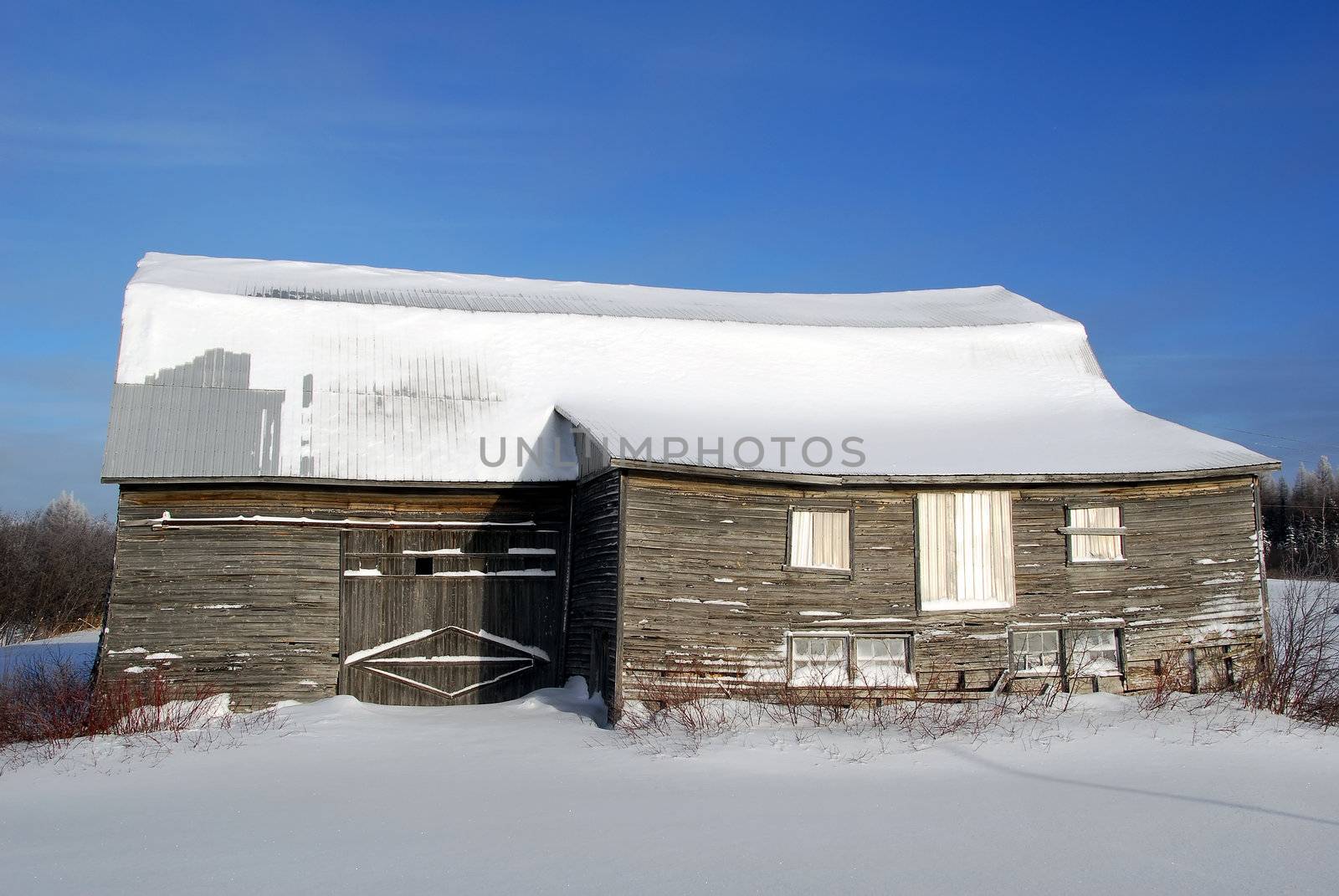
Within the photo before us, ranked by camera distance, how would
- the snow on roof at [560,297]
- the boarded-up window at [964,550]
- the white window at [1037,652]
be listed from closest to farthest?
the boarded-up window at [964,550] → the white window at [1037,652] → the snow on roof at [560,297]

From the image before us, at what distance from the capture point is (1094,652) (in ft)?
53.6

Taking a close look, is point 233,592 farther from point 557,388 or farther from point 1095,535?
point 1095,535

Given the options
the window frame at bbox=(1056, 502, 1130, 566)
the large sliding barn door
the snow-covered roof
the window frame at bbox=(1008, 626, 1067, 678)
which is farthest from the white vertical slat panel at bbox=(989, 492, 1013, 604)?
the large sliding barn door

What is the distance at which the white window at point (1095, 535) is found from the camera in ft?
53.6

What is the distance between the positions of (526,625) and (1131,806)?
30.4ft

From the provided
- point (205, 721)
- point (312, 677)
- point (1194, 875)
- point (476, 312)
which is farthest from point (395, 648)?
point (1194, 875)

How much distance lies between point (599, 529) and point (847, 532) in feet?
12.0

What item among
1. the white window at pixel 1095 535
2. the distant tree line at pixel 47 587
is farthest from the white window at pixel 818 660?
the distant tree line at pixel 47 587

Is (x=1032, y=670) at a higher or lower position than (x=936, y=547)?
lower

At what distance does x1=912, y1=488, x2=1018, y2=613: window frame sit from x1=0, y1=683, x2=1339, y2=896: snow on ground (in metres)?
2.22

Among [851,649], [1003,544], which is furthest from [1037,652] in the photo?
[851,649]

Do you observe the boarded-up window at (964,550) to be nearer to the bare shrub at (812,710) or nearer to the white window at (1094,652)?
the white window at (1094,652)

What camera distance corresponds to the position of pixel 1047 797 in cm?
1038

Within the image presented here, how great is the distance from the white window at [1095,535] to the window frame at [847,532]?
341 centimetres
